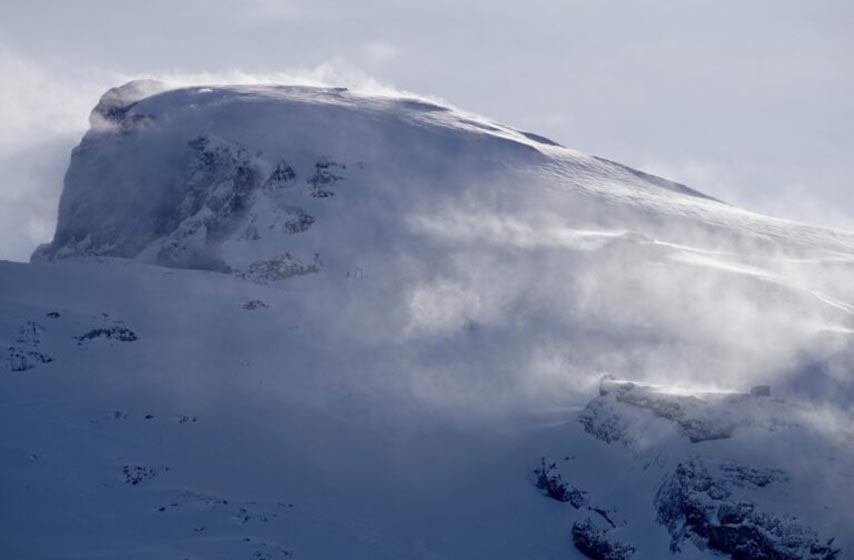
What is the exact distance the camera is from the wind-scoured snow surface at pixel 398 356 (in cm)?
4038

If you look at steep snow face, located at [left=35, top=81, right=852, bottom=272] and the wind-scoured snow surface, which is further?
steep snow face, located at [left=35, top=81, right=852, bottom=272]

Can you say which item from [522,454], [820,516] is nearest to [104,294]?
[522,454]

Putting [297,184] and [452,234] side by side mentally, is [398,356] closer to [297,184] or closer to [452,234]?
[452,234]

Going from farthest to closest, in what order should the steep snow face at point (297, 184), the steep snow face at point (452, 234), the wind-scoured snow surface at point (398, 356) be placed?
the steep snow face at point (297, 184), the steep snow face at point (452, 234), the wind-scoured snow surface at point (398, 356)

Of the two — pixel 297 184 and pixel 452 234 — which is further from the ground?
pixel 297 184

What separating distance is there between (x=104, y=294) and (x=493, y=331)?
660 inches

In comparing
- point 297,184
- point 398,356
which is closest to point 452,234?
point 297,184

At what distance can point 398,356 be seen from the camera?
5191 centimetres

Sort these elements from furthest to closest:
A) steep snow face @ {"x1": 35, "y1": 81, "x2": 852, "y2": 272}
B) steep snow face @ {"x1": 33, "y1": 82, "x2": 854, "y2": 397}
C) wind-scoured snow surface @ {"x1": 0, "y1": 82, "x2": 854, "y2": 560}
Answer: steep snow face @ {"x1": 35, "y1": 81, "x2": 852, "y2": 272} → steep snow face @ {"x1": 33, "y1": 82, "x2": 854, "y2": 397} → wind-scoured snow surface @ {"x1": 0, "y1": 82, "x2": 854, "y2": 560}

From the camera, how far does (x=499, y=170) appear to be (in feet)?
233

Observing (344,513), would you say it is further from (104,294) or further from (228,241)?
(228,241)

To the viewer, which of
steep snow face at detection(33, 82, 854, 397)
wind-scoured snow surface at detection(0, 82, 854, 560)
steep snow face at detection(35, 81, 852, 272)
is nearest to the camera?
wind-scoured snow surface at detection(0, 82, 854, 560)

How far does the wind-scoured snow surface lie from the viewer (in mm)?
40375

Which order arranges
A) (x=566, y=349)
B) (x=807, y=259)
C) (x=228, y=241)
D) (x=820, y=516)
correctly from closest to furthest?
(x=820, y=516) < (x=566, y=349) < (x=228, y=241) < (x=807, y=259)
